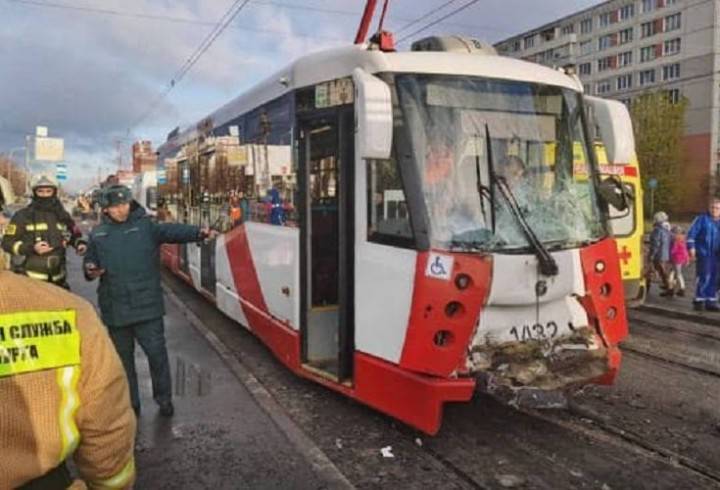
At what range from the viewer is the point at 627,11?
82.2m

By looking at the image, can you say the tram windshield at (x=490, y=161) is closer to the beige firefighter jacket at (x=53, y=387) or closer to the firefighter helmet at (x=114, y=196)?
the firefighter helmet at (x=114, y=196)

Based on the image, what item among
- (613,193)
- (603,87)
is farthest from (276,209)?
(603,87)

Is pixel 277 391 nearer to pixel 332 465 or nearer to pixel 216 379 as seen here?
pixel 216 379

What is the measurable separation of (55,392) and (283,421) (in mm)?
4298

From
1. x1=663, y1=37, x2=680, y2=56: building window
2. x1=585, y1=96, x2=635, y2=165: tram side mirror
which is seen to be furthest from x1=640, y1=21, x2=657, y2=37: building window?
x1=585, y1=96, x2=635, y2=165: tram side mirror

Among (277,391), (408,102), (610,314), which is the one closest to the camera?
(408,102)

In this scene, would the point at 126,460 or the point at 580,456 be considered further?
the point at 580,456

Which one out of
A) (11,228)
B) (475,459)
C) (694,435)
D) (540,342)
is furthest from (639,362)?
(11,228)

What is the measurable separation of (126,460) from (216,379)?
551 cm

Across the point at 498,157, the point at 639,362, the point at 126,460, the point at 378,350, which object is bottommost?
the point at 639,362

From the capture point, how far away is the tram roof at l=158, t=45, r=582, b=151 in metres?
5.41

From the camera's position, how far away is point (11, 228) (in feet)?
24.2

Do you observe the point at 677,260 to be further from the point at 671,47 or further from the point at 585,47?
the point at 585,47

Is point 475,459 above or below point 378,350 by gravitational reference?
below
